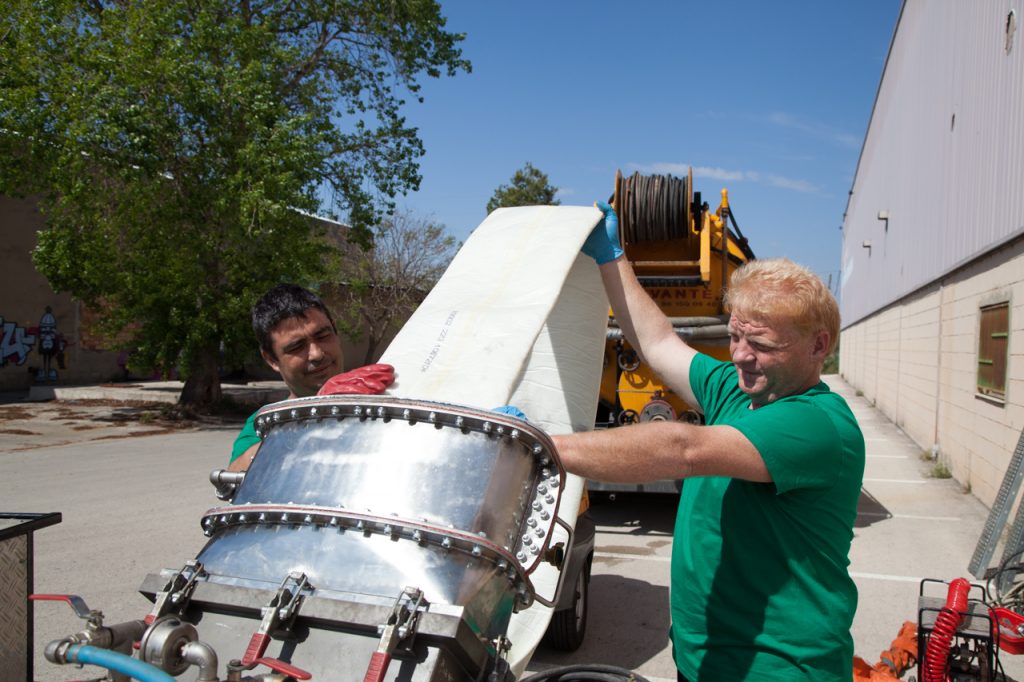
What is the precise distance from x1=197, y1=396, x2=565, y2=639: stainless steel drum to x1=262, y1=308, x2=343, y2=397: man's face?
108 centimetres

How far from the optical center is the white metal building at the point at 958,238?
8.78 metres

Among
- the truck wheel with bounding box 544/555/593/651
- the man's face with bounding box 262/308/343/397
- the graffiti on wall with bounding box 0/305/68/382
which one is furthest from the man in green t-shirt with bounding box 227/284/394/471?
the graffiti on wall with bounding box 0/305/68/382

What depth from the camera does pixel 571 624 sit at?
16.0ft

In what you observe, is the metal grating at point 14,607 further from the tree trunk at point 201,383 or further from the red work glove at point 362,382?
the tree trunk at point 201,383

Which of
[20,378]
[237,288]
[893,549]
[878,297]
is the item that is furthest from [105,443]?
[878,297]

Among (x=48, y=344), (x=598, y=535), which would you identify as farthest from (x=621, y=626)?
(x=48, y=344)

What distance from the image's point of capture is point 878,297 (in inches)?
1033

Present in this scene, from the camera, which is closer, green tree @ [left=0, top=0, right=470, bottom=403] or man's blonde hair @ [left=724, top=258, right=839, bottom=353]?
man's blonde hair @ [left=724, top=258, right=839, bottom=353]

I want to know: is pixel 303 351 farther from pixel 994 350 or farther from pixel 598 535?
pixel 994 350

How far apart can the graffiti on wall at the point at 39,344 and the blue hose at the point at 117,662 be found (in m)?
25.4

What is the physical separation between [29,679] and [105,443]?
13631 mm

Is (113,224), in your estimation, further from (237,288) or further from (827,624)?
(827,624)

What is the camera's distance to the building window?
8.74 m

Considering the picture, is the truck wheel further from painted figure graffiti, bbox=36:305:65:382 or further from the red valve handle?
painted figure graffiti, bbox=36:305:65:382
